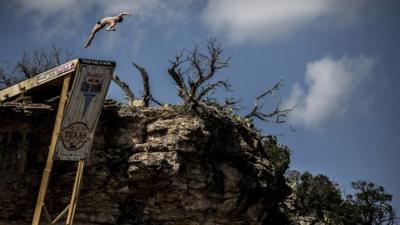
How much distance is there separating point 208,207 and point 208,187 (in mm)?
548

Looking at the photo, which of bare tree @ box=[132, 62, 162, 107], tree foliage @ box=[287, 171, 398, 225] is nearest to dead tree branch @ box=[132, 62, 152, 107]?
bare tree @ box=[132, 62, 162, 107]

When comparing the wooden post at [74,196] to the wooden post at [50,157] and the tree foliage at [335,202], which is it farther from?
the tree foliage at [335,202]

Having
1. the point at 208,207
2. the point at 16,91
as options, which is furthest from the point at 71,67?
the point at 208,207

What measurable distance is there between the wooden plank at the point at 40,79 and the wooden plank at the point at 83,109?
0.35 m

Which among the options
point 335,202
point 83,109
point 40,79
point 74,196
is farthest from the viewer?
point 335,202

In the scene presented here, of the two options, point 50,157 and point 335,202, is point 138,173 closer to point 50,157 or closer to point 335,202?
point 50,157

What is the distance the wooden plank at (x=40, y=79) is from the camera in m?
14.3

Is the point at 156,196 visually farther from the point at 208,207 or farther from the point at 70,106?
the point at 70,106

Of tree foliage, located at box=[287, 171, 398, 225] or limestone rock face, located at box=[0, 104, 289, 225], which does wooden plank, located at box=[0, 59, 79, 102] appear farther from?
tree foliage, located at box=[287, 171, 398, 225]

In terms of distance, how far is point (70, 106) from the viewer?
551 inches

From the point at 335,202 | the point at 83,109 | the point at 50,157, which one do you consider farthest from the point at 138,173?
the point at 335,202

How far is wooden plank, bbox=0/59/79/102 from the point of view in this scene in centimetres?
1433

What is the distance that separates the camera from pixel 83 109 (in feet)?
46.3

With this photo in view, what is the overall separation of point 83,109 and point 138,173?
230 centimetres
